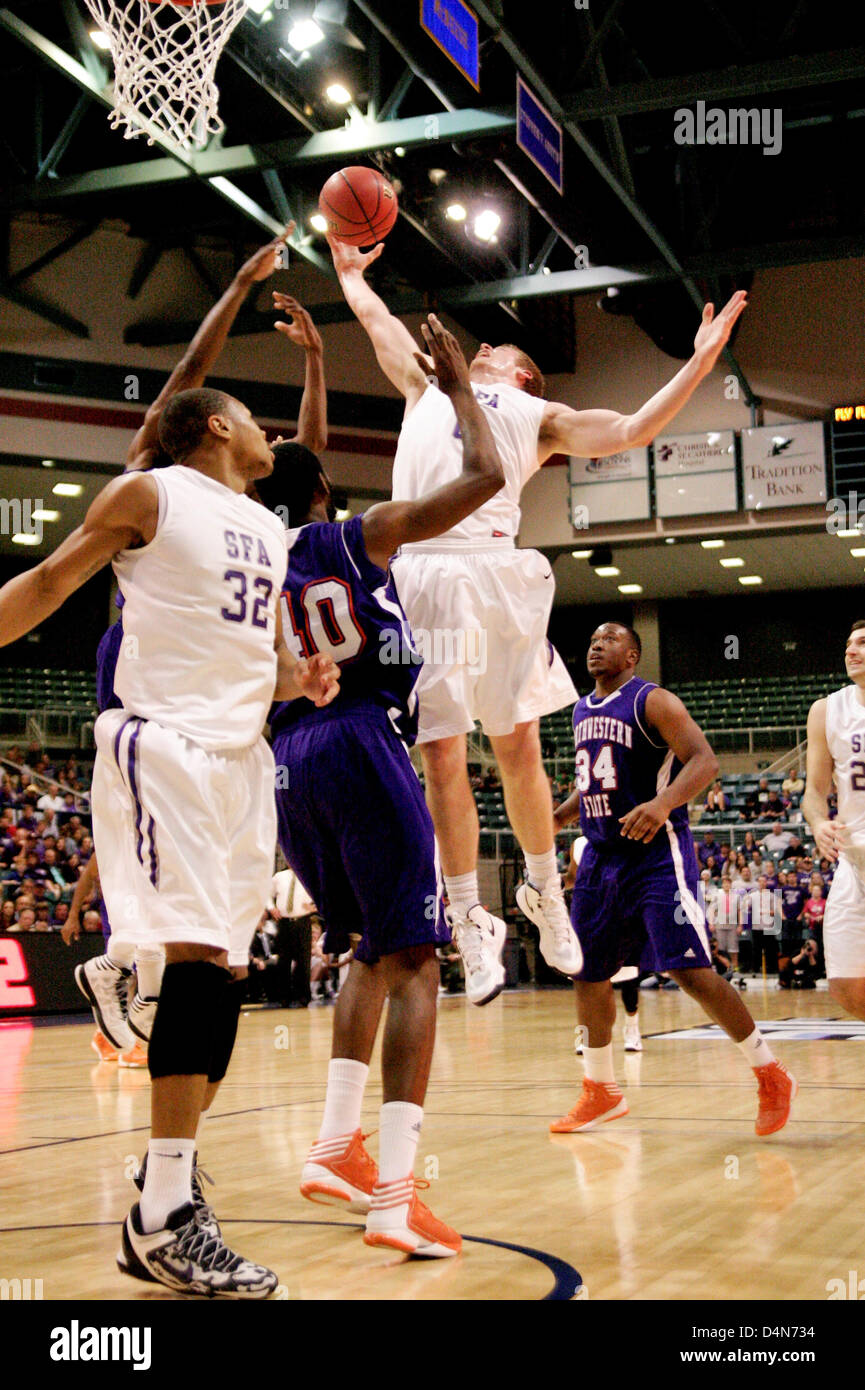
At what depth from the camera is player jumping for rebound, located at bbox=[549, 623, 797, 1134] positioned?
562 centimetres

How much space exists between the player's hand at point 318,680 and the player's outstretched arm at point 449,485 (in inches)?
18.5

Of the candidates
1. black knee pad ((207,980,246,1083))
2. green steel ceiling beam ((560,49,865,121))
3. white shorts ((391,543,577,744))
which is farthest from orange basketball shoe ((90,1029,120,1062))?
green steel ceiling beam ((560,49,865,121))

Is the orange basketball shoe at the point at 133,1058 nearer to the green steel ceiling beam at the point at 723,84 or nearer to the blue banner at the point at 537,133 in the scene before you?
the blue banner at the point at 537,133

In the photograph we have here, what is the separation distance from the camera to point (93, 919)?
14867 millimetres

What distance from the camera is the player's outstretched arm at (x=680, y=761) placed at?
5535 mm

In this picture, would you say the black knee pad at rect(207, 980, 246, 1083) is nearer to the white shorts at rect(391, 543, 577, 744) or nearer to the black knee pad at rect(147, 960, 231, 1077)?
the black knee pad at rect(147, 960, 231, 1077)

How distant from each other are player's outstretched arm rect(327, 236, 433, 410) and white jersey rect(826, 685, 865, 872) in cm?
241

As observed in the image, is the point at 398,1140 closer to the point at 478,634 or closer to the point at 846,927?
Result: the point at 478,634

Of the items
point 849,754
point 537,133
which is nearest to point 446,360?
point 849,754

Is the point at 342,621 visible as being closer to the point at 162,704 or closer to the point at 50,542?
the point at 162,704

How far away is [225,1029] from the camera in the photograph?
343 cm

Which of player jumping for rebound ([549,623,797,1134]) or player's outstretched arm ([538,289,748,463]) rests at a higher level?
player's outstretched arm ([538,289,748,463])
